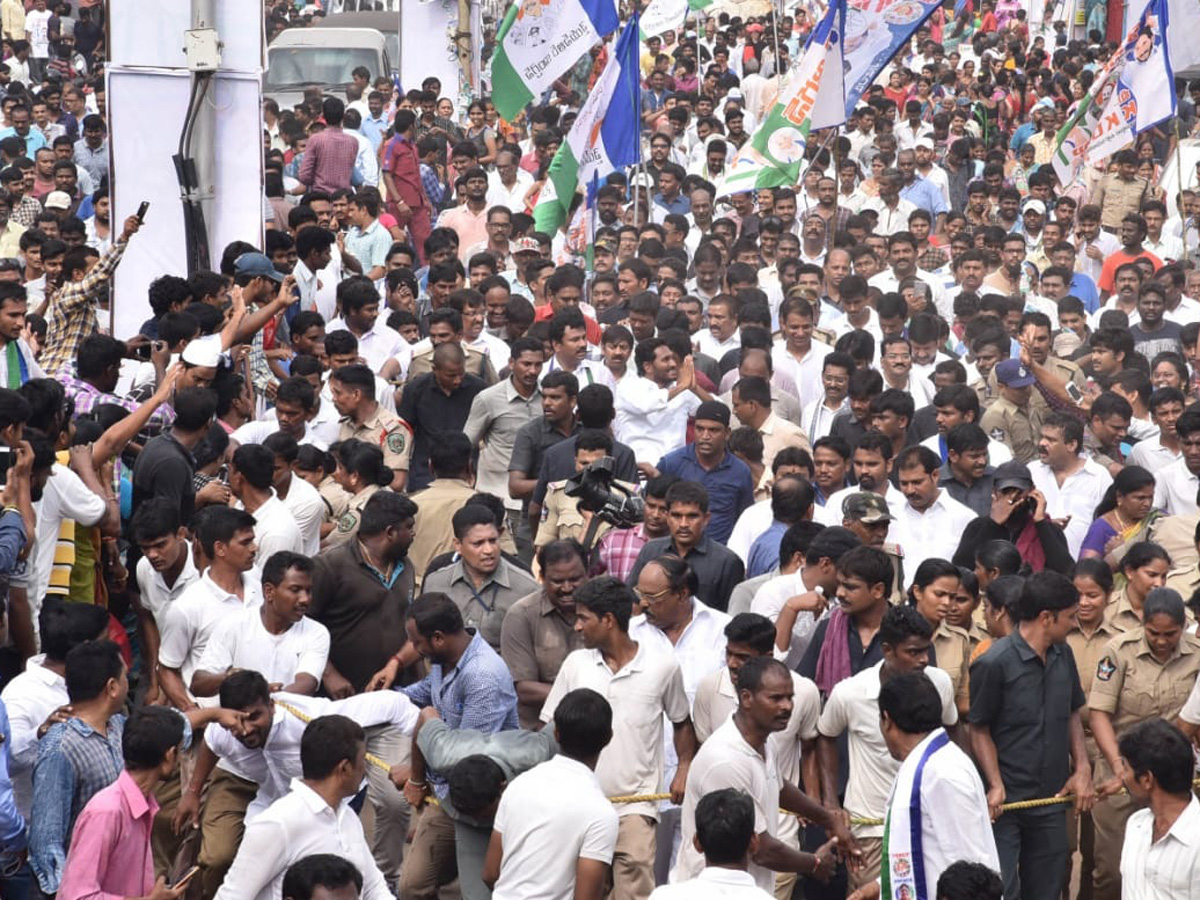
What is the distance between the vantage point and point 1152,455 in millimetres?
11008

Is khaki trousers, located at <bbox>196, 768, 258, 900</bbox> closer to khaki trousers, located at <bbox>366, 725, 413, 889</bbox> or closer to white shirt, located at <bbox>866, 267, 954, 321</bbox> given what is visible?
khaki trousers, located at <bbox>366, 725, 413, 889</bbox>

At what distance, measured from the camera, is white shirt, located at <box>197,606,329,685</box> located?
25.8ft

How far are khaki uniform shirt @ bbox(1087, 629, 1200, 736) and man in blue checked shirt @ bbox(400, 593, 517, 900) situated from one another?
2.56 metres

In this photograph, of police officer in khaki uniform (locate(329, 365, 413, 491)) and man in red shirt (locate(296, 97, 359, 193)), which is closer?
police officer in khaki uniform (locate(329, 365, 413, 491))

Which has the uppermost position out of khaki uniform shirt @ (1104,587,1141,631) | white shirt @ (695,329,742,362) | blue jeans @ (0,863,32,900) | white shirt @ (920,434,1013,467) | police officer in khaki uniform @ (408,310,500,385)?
police officer in khaki uniform @ (408,310,500,385)

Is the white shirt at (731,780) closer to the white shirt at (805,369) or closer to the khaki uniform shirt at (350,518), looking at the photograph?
the khaki uniform shirt at (350,518)

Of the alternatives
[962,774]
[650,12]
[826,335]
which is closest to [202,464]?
[962,774]

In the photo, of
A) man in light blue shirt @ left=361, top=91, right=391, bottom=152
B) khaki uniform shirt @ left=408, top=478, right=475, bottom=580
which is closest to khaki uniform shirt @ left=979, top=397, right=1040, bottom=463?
khaki uniform shirt @ left=408, top=478, right=475, bottom=580

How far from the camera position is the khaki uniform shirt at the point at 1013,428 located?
11.6m

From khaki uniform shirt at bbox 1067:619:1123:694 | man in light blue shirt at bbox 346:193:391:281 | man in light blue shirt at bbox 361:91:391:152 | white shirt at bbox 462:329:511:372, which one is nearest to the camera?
khaki uniform shirt at bbox 1067:619:1123:694

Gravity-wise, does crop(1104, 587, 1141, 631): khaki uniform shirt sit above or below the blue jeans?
above

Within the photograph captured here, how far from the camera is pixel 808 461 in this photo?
9.97 meters

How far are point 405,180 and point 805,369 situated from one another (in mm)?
6553

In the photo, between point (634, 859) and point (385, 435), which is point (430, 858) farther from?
point (385, 435)
